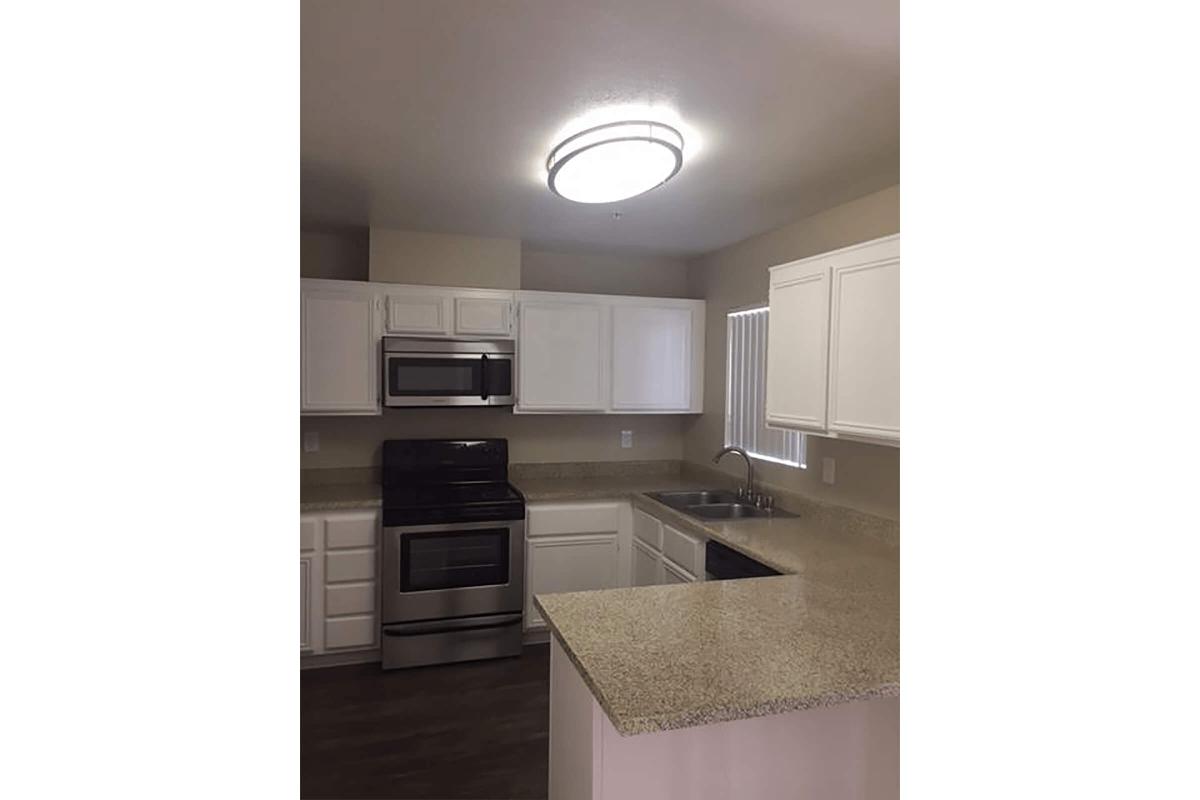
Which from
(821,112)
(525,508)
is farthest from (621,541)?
(821,112)

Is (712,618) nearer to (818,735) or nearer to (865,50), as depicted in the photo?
(818,735)

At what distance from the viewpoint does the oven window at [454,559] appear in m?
3.50

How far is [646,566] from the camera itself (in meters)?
3.68

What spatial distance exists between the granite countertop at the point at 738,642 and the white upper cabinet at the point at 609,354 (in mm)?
1854

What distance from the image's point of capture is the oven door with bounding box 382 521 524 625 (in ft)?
11.4

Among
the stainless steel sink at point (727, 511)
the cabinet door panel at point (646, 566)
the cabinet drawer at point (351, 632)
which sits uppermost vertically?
the stainless steel sink at point (727, 511)

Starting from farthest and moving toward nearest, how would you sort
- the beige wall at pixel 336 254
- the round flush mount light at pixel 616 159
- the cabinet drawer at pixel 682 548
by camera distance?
the beige wall at pixel 336 254
the cabinet drawer at pixel 682 548
the round flush mount light at pixel 616 159

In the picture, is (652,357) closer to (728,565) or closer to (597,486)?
(597,486)

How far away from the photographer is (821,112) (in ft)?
6.84

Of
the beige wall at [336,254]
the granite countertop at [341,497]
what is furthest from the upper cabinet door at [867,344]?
the beige wall at [336,254]

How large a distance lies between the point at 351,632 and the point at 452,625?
20.1 inches

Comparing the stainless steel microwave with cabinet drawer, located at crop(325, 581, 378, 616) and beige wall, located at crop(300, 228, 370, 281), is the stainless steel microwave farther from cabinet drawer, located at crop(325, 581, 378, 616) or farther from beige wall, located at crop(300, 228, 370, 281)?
cabinet drawer, located at crop(325, 581, 378, 616)

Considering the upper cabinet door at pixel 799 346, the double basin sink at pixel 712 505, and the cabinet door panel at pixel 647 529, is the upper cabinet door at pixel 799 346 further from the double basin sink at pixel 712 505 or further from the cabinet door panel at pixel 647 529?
the cabinet door panel at pixel 647 529
